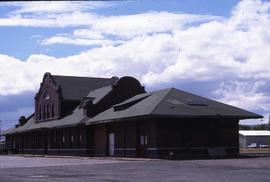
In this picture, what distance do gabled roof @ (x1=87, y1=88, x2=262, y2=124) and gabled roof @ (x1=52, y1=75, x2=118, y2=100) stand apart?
1546 cm

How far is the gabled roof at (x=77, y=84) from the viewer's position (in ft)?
215

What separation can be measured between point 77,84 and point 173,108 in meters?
28.4

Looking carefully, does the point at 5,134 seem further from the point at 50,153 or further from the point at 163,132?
the point at 163,132

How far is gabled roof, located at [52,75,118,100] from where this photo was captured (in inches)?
2584

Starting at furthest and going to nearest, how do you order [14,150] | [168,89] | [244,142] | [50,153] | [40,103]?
[244,142] < [14,150] < [40,103] < [50,153] < [168,89]

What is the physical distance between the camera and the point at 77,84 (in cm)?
6856

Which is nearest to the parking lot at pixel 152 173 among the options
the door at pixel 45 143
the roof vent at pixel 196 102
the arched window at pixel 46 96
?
the roof vent at pixel 196 102

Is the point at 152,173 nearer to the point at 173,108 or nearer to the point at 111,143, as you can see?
the point at 173,108

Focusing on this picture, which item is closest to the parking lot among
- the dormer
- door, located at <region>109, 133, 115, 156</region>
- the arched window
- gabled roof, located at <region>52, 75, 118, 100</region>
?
door, located at <region>109, 133, 115, 156</region>

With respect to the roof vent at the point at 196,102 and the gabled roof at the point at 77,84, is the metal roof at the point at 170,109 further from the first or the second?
the gabled roof at the point at 77,84

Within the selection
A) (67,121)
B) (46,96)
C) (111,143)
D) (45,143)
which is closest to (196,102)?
(111,143)

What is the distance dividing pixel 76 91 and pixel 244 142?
6795 centimetres

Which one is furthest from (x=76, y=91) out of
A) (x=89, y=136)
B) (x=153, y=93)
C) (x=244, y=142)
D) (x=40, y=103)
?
(x=244, y=142)

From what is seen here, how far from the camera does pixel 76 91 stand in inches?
2633
